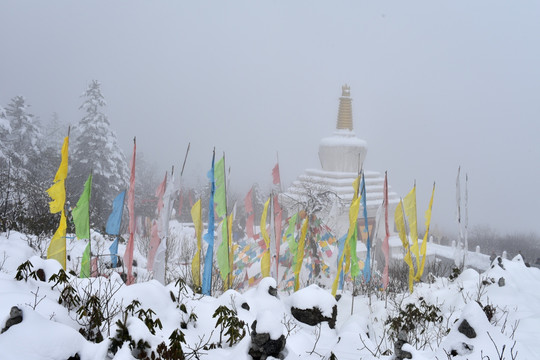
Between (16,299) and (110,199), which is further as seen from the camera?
(110,199)

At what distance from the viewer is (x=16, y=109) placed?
84.9 feet

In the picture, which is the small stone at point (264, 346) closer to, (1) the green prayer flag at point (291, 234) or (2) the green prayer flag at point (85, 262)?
(2) the green prayer flag at point (85, 262)

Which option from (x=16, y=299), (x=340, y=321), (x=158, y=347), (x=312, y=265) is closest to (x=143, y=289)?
(x=16, y=299)

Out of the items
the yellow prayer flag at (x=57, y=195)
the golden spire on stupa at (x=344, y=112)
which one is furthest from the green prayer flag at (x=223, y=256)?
the golden spire on stupa at (x=344, y=112)

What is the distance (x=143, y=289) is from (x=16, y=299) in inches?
80.4

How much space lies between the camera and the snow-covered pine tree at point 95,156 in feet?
78.9

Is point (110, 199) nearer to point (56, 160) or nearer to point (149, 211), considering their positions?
point (56, 160)

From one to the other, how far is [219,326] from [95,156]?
20.1 meters

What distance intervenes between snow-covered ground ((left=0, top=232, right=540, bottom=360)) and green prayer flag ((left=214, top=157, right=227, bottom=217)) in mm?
2868

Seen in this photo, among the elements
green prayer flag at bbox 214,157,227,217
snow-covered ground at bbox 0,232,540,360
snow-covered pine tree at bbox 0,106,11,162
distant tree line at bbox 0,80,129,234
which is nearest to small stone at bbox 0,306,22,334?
snow-covered ground at bbox 0,232,540,360

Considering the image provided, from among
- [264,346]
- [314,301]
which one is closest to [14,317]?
[264,346]

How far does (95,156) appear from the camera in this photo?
24188mm

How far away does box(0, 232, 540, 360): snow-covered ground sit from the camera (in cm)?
446

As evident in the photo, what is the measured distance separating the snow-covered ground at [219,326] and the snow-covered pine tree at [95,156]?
1219cm
